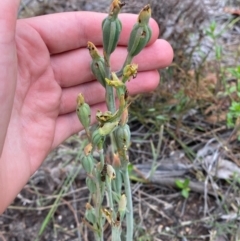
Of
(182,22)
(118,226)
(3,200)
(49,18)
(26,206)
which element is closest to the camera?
(118,226)

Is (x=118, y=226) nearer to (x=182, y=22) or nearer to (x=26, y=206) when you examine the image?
(x=26, y=206)

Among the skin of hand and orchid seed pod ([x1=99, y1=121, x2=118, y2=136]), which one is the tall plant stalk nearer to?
orchid seed pod ([x1=99, y1=121, x2=118, y2=136])

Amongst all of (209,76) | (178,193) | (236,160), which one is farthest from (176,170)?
(209,76)

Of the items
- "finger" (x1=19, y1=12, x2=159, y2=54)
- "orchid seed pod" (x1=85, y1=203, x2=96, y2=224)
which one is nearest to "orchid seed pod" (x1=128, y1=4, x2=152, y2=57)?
"orchid seed pod" (x1=85, y1=203, x2=96, y2=224)

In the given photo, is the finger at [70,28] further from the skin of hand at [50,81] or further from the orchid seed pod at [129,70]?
the orchid seed pod at [129,70]

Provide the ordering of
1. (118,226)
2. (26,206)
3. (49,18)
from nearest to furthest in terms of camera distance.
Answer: (118,226)
(49,18)
(26,206)

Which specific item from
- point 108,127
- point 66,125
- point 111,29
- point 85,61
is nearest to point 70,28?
point 85,61

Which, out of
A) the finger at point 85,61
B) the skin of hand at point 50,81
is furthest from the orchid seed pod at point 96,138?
the finger at point 85,61
